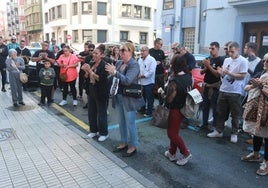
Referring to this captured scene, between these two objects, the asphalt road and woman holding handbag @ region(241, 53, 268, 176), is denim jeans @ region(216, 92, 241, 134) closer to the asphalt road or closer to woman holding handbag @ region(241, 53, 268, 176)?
the asphalt road

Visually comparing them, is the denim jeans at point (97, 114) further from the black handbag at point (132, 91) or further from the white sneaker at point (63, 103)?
the white sneaker at point (63, 103)

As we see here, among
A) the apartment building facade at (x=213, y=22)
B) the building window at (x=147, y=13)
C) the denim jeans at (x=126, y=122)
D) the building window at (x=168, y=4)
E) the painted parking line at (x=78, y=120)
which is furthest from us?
the building window at (x=147, y=13)

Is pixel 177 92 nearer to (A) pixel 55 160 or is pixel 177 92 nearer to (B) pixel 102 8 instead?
(A) pixel 55 160

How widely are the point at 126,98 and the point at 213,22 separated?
10811 millimetres

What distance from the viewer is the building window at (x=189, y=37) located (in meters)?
16.3

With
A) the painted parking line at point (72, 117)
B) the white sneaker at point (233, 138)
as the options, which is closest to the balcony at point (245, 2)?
the white sneaker at point (233, 138)

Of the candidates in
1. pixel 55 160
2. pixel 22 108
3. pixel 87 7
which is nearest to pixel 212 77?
pixel 55 160

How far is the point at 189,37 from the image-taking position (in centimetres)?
1659

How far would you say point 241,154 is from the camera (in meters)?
5.06

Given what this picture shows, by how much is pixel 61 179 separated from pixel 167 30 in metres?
14.4

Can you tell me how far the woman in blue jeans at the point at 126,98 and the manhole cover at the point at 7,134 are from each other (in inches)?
85.1

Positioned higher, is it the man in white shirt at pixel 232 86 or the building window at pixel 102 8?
the building window at pixel 102 8

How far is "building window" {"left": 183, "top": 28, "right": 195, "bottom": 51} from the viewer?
1630cm

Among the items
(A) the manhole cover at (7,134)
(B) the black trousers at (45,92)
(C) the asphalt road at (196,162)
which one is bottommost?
(C) the asphalt road at (196,162)
